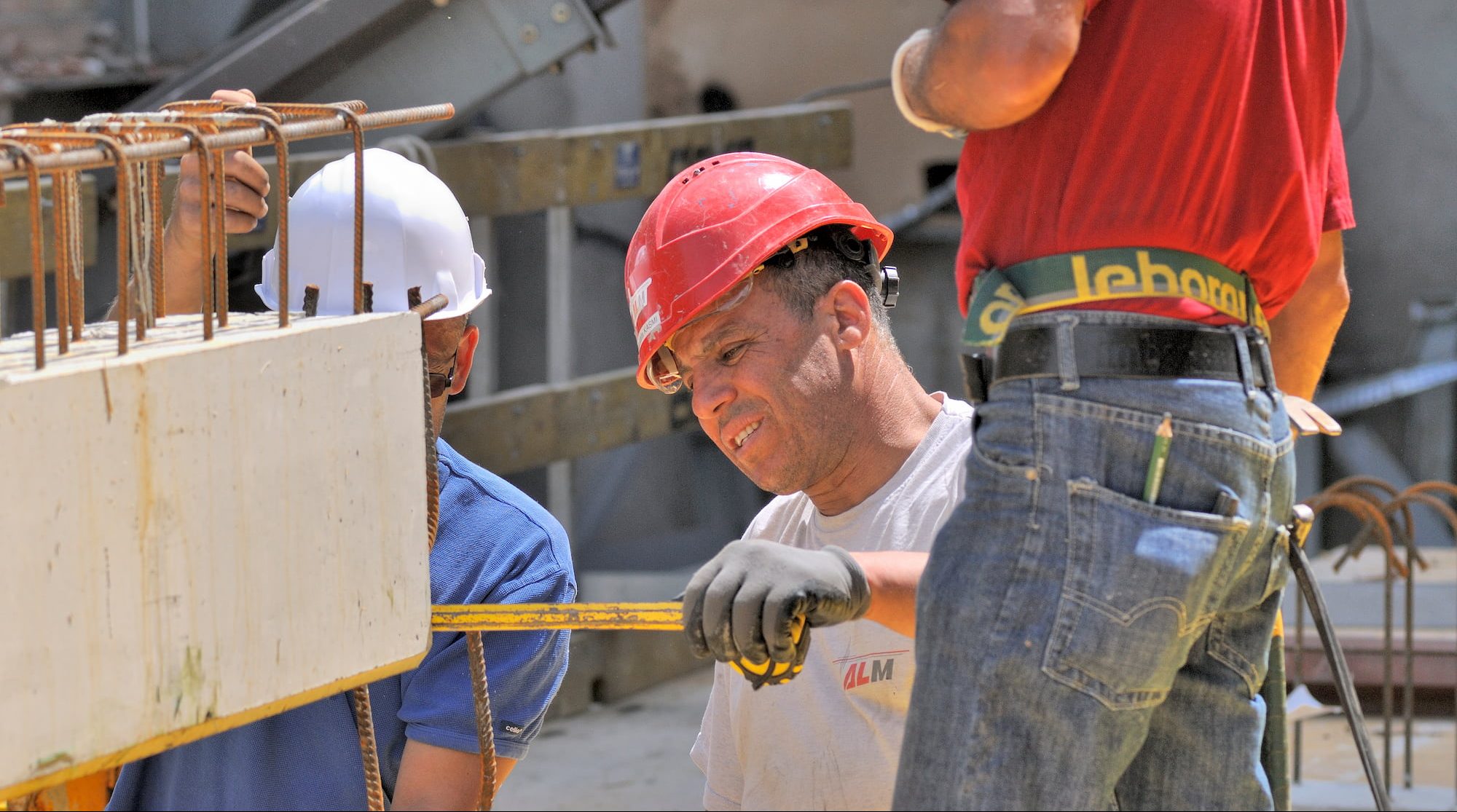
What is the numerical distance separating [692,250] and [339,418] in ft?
2.59

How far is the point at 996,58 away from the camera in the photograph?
155cm

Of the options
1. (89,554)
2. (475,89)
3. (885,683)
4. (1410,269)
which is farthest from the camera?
(1410,269)

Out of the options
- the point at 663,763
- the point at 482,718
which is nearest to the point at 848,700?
the point at 482,718

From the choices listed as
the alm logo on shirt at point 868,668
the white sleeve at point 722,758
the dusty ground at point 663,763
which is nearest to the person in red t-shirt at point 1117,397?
the alm logo on shirt at point 868,668

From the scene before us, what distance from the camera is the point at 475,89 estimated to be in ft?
17.1

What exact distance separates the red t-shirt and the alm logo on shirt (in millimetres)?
663

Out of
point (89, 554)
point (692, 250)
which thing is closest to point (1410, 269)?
point (692, 250)

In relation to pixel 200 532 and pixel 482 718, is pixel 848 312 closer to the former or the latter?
pixel 482 718

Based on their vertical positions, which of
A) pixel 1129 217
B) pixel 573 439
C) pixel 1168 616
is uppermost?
pixel 1129 217

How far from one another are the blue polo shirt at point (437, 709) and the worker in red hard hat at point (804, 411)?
311 mm

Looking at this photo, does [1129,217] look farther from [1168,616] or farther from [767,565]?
[767,565]

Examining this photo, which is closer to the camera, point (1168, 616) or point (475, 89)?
point (1168, 616)

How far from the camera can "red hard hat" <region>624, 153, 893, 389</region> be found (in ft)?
7.38

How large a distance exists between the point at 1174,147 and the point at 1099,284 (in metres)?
0.16
